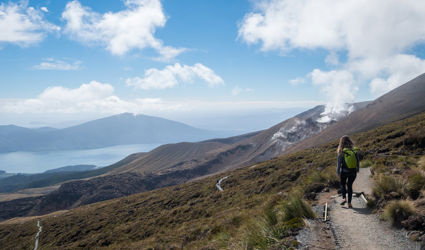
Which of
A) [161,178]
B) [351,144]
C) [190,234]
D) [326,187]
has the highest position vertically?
[351,144]

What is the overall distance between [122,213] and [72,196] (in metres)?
78.9

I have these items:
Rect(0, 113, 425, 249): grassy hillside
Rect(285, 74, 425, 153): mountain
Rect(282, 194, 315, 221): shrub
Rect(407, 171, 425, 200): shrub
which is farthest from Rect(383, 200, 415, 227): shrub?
Rect(285, 74, 425, 153): mountain

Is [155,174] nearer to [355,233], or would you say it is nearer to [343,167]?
[343,167]

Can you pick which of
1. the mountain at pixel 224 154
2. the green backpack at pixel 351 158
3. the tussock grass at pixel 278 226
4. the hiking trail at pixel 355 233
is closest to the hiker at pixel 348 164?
the green backpack at pixel 351 158

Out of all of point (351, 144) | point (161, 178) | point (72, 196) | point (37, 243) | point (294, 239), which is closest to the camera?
point (294, 239)

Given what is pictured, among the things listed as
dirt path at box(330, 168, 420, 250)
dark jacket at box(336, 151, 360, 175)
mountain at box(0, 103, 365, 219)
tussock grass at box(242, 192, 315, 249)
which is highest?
dark jacket at box(336, 151, 360, 175)

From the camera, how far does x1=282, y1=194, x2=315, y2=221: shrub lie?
7047 millimetres

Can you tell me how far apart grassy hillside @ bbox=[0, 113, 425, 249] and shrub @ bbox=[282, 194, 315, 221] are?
0.03 meters

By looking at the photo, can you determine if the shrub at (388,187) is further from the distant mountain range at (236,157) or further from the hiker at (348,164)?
the distant mountain range at (236,157)

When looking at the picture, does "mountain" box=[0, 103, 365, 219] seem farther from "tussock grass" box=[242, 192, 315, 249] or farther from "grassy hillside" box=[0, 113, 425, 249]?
"tussock grass" box=[242, 192, 315, 249]

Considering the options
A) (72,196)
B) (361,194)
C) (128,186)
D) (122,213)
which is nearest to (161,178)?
(128,186)

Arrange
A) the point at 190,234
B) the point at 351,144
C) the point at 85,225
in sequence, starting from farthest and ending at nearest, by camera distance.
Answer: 1. the point at 85,225
2. the point at 190,234
3. the point at 351,144

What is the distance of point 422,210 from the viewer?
5.67m

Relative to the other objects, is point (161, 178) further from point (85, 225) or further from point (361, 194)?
point (361, 194)
